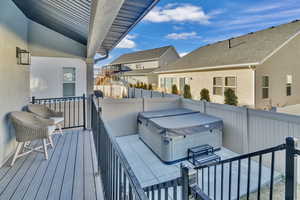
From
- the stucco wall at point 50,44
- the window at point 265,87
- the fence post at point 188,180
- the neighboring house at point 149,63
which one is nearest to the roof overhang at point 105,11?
the stucco wall at point 50,44

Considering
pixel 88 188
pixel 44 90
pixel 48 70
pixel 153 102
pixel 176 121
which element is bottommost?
pixel 88 188

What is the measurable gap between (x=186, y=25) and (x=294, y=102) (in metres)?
13.6

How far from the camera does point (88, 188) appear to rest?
2.46 meters

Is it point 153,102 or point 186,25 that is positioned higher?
point 186,25

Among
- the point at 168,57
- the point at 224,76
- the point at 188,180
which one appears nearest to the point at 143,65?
the point at 168,57

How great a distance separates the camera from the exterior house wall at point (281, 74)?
786cm

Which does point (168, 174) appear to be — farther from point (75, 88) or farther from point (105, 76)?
point (105, 76)

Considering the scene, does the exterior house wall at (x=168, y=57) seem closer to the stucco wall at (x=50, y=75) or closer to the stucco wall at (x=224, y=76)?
the stucco wall at (x=224, y=76)

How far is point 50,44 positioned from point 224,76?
7939 millimetres

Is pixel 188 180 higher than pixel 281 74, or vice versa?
pixel 281 74

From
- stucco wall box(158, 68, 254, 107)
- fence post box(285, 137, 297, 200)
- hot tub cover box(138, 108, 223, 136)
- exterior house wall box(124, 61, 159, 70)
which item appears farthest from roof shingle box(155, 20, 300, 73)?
exterior house wall box(124, 61, 159, 70)

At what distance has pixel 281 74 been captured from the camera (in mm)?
8586

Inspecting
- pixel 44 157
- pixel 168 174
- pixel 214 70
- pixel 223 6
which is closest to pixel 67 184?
pixel 44 157

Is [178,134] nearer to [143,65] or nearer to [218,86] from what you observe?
[218,86]
